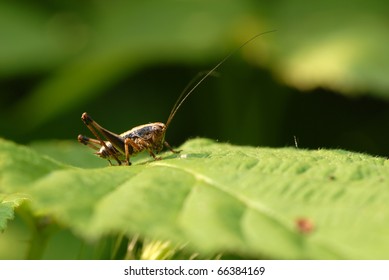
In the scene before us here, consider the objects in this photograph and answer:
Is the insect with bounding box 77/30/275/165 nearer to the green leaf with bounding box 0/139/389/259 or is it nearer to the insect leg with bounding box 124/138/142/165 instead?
the insect leg with bounding box 124/138/142/165

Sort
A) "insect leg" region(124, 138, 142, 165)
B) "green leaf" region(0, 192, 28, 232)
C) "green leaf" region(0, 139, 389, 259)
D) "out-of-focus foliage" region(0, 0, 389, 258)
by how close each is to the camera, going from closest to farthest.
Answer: "green leaf" region(0, 139, 389, 259) → "green leaf" region(0, 192, 28, 232) → "insect leg" region(124, 138, 142, 165) → "out-of-focus foliage" region(0, 0, 389, 258)

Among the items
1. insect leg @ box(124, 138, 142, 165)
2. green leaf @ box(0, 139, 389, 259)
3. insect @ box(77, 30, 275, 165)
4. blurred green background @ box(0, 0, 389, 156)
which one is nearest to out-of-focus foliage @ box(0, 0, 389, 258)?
blurred green background @ box(0, 0, 389, 156)

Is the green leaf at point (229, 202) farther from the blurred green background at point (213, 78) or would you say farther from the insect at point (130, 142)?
the blurred green background at point (213, 78)

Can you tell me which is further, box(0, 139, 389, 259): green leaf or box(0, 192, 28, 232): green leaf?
box(0, 192, 28, 232): green leaf

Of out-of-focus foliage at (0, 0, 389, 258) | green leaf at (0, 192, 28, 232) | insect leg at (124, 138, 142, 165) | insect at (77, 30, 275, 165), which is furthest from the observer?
out-of-focus foliage at (0, 0, 389, 258)

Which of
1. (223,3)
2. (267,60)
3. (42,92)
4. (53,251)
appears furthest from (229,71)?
(53,251)

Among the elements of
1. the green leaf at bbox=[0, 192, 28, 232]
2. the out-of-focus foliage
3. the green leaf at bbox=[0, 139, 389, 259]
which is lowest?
the out-of-focus foliage

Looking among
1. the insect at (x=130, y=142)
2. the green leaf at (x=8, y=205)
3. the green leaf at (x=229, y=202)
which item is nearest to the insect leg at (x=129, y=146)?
the insect at (x=130, y=142)

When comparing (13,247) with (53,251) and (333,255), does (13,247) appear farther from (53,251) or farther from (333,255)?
(333,255)
